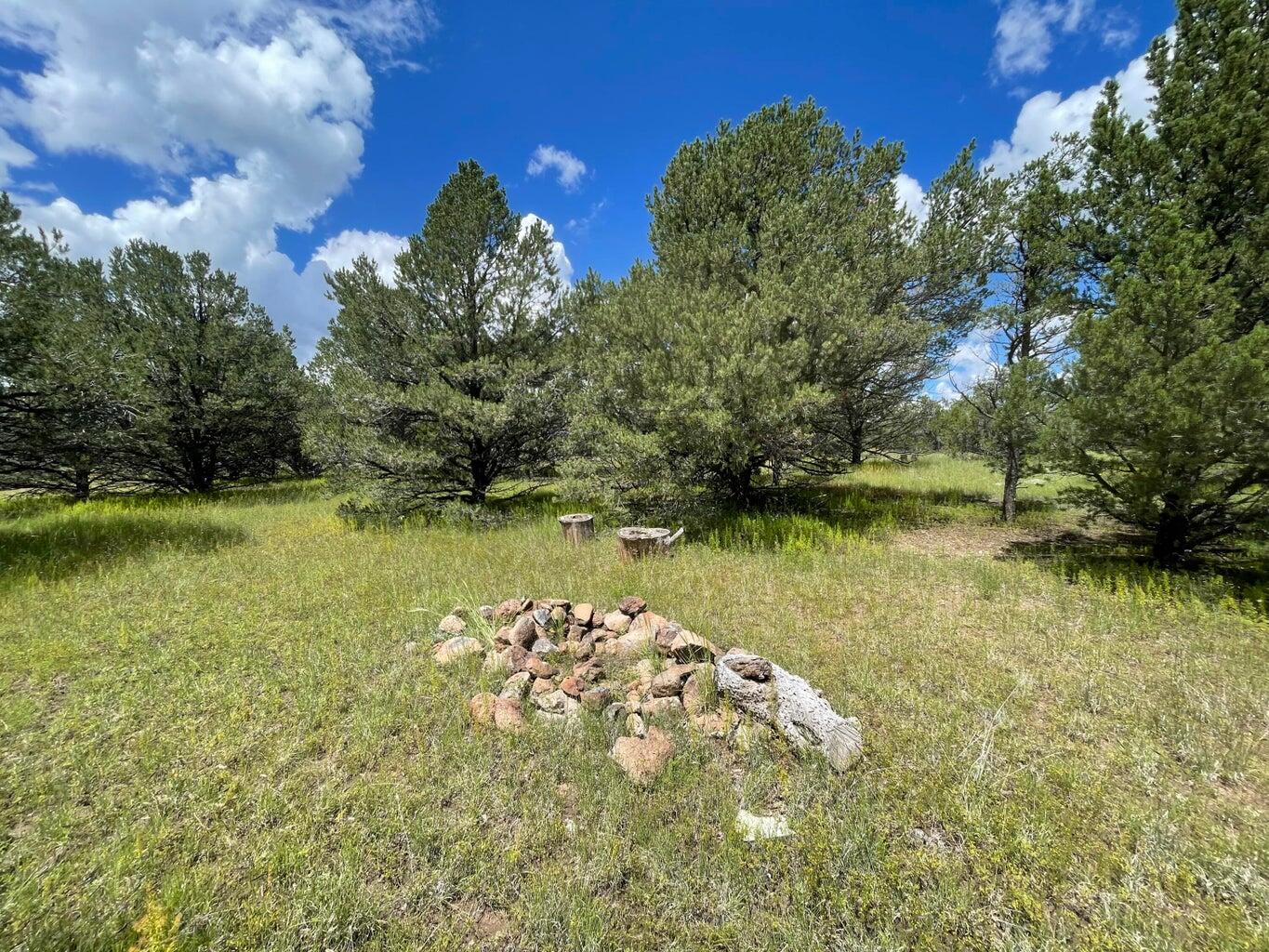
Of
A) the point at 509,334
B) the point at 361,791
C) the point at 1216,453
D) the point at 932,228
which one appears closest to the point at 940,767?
the point at 361,791

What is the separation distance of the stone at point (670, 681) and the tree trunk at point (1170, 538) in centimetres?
709

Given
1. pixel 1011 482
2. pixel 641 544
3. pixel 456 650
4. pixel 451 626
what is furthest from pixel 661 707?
pixel 1011 482

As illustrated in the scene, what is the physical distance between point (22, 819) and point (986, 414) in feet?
40.7

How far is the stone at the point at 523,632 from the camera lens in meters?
3.88

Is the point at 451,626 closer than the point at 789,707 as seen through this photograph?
No

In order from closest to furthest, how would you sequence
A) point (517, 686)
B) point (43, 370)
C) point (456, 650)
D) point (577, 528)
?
point (517, 686), point (456, 650), point (43, 370), point (577, 528)

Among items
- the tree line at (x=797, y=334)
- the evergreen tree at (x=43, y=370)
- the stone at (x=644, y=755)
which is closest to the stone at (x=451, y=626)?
the stone at (x=644, y=755)

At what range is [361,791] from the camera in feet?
7.89

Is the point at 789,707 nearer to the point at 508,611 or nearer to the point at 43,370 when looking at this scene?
the point at 508,611

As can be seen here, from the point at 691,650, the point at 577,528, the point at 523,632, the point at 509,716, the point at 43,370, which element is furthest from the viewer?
the point at 577,528

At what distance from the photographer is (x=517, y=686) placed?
3305 millimetres

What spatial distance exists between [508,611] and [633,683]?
1.64m

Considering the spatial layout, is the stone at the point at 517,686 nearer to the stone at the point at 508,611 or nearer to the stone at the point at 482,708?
the stone at the point at 482,708

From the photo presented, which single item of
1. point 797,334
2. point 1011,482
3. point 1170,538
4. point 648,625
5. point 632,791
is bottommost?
point 632,791
